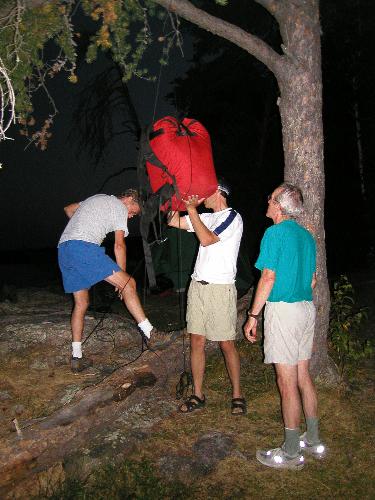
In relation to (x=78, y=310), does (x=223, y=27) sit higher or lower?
higher

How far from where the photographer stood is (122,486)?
3.09 m

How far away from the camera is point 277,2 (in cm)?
430

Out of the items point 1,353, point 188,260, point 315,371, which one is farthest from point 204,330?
point 188,260

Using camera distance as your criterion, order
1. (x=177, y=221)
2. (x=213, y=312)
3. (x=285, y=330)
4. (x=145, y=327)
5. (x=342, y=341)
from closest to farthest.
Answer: (x=285, y=330) → (x=213, y=312) → (x=177, y=221) → (x=145, y=327) → (x=342, y=341)

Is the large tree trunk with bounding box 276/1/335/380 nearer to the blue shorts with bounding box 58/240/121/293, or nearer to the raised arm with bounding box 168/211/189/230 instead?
the raised arm with bounding box 168/211/189/230

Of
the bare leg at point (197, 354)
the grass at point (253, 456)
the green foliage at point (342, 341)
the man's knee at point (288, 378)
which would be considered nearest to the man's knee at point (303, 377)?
the man's knee at point (288, 378)

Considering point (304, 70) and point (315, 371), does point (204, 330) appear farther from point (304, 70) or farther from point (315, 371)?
point (304, 70)

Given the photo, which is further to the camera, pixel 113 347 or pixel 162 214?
pixel 113 347

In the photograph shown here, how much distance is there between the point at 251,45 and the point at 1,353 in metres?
4.34

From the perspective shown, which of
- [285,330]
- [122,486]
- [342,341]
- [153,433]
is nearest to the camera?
[122,486]

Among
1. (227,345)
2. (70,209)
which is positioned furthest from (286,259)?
(70,209)

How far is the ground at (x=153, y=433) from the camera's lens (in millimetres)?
3088

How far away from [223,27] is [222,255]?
2.20m

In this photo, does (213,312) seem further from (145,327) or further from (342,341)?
(342,341)
